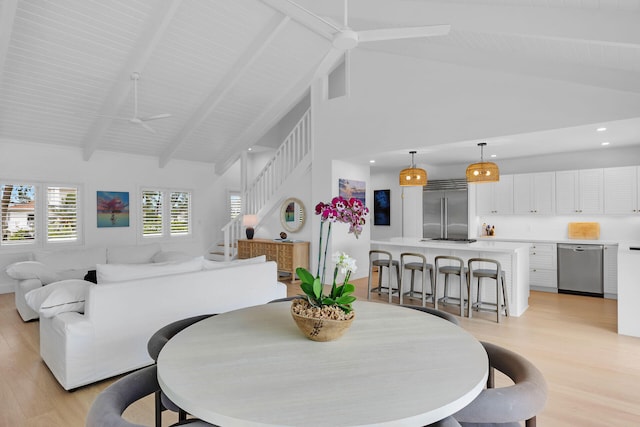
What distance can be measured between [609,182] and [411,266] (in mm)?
3655

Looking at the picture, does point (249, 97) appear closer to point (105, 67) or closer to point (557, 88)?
point (105, 67)

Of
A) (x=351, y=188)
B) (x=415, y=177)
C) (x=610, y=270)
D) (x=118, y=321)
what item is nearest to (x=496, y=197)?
(x=610, y=270)

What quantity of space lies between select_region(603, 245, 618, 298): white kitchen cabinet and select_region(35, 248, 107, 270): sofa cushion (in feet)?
26.4

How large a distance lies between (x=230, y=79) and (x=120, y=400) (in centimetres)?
636

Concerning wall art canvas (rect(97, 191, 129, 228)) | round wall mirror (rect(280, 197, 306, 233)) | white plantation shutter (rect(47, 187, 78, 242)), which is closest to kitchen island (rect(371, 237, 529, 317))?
round wall mirror (rect(280, 197, 306, 233))

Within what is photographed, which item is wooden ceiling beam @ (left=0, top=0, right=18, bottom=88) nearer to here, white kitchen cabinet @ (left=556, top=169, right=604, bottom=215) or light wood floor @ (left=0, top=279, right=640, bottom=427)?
light wood floor @ (left=0, top=279, right=640, bottom=427)

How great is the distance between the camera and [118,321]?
10.1ft

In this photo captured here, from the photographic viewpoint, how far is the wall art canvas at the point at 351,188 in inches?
294

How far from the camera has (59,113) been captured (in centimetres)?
658

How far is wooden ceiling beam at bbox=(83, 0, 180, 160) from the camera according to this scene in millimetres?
5047

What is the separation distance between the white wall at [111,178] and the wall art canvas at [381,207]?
4295 mm

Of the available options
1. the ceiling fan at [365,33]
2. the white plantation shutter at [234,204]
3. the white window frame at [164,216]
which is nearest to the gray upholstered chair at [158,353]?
the ceiling fan at [365,33]

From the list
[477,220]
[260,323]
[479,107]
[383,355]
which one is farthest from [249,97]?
[383,355]

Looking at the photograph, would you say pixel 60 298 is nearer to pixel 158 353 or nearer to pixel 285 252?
pixel 158 353
